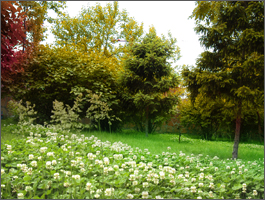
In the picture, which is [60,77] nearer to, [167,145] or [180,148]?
[167,145]

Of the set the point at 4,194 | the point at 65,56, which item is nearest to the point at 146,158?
the point at 4,194

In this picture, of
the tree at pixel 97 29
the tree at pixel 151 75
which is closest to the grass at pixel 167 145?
the tree at pixel 151 75

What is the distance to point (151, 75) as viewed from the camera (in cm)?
762

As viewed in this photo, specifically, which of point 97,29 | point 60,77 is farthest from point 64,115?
point 97,29

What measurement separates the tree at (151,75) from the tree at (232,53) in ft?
7.39

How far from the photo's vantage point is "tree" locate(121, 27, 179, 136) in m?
7.18

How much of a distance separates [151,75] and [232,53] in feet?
10.5

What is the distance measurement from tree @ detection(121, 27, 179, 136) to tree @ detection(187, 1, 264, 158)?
88.7 inches

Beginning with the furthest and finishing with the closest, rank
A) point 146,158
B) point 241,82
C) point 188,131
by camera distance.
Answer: point 188,131
point 241,82
point 146,158

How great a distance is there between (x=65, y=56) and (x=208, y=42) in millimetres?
4988

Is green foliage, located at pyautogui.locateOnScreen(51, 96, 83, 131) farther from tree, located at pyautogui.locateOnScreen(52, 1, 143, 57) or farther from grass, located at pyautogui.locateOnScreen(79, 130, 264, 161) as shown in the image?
tree, located at pyautogui.locateOnScreen(52, 1, 143, 57)

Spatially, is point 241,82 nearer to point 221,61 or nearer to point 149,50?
point 221,61

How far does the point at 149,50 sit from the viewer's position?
730cm

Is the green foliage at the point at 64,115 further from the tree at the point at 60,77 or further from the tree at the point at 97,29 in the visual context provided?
the tree at the point at 97,29
